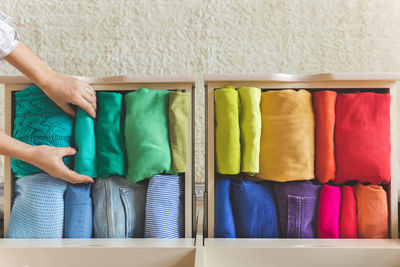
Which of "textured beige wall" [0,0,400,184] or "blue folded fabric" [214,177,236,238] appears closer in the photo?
"blue folded fabric" [214,177,236,238]

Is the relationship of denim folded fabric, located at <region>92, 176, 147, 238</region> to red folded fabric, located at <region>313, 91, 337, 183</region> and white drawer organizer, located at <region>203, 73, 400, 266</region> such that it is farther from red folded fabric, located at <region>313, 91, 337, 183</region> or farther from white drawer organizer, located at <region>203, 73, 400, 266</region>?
red folded fabric, located at <region>313, 91, 337, 183</region>

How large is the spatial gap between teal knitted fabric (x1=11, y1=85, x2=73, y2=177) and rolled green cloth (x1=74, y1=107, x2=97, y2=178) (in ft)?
0.10

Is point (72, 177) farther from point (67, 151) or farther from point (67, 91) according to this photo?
point (67, 91)

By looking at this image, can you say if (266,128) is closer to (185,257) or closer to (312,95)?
(312,95)

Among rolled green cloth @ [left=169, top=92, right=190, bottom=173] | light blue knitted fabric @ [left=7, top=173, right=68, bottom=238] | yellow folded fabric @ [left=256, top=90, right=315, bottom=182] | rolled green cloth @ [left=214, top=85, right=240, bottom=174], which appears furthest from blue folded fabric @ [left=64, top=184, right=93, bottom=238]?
yellow folded fabric @ [left=256, top=90, right=315, bottom=182]

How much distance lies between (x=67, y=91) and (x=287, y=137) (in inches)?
23.5

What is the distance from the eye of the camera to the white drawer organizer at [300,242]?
718 millimetres

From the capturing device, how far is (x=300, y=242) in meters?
0.75

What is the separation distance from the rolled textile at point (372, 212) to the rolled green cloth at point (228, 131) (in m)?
0.35

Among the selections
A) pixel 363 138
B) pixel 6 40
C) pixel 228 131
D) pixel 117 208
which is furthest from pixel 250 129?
pixel 6 40

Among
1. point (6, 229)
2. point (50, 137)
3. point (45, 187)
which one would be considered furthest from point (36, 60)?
point (6, 229)

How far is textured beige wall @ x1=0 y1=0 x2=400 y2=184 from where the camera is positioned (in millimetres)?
1171

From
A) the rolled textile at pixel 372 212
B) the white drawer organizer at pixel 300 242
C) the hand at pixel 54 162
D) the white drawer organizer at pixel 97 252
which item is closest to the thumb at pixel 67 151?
the hand at pixel 54 162

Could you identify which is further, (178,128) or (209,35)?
(209,35)
